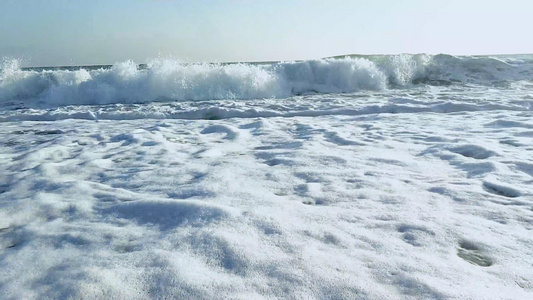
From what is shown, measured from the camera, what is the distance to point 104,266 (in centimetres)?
159

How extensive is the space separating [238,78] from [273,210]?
31.9 feet

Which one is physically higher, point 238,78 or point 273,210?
point 238,78

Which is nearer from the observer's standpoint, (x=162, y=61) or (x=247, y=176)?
(x=247, y=176)

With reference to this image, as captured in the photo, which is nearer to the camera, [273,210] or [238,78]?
[273,210]

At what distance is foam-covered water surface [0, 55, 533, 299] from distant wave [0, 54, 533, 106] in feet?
18.9

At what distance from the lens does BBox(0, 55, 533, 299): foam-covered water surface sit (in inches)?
57.8

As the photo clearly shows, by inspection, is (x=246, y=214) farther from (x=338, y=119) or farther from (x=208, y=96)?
(x=208, y=96)

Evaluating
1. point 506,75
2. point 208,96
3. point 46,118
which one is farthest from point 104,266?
point 506,75

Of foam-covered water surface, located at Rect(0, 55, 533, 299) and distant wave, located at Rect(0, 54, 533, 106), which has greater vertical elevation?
distant wave, located at Rect(0, 54, 533, 106)

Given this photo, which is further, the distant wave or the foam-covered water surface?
the distant wave

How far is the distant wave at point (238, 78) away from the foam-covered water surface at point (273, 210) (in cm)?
576

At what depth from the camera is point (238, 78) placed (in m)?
11.5

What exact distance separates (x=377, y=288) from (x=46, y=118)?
24.4 feet

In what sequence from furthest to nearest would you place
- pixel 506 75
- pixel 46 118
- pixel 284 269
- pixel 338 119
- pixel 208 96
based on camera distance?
pixel 506 75
pixel 208 96
pixel 46 118
pixel 338 119
pixel 284 269
